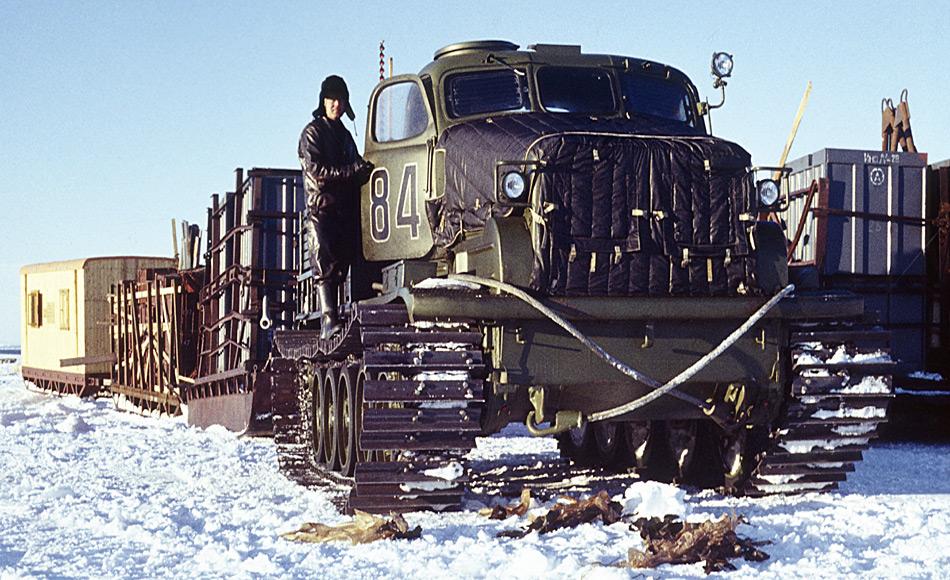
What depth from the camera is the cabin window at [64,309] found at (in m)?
28.4

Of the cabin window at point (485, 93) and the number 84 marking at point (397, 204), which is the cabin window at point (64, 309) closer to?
the number 84 marking at point (397, 204)

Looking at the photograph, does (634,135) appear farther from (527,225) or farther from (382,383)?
(382,383)

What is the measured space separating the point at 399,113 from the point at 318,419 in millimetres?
3290

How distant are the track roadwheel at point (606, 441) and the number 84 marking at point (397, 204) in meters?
2.75

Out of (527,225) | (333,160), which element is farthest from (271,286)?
(527,225)

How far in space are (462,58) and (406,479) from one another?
371cm

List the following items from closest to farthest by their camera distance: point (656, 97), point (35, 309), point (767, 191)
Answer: point (767, 191)
point (656, 97)
point (35, 309)

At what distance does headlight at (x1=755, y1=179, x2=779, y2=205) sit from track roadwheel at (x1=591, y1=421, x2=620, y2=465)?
3293 mm

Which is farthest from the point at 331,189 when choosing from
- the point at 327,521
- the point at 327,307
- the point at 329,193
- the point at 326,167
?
the point at 327,521

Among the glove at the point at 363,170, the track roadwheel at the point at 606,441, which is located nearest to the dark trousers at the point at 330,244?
the glove at the point at 363,170

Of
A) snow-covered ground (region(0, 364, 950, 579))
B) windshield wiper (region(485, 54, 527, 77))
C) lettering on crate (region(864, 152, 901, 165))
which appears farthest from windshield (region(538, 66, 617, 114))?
lettering on crate (region(864, 152, 901, 165))

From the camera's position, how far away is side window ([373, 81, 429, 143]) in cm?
948

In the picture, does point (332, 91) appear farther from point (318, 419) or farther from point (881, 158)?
point (881, 158)

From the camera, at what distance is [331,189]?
9641 millimetres
